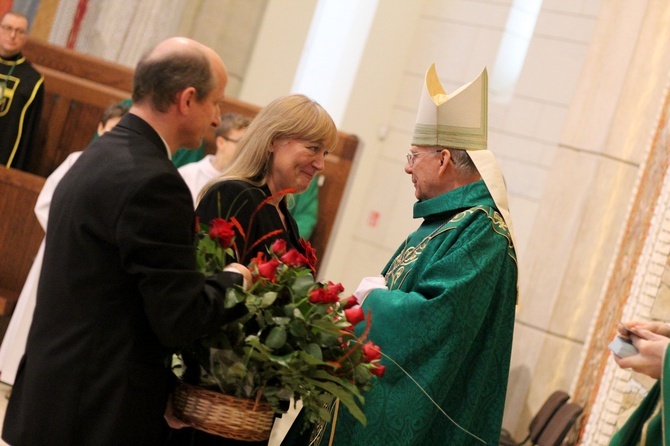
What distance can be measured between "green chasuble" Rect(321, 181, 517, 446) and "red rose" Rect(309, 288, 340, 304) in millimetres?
569

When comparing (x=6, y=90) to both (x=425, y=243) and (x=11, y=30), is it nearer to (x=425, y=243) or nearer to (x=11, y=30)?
(x=11, y=30)

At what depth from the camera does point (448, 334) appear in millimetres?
2879

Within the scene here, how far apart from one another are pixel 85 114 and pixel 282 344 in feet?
17.3

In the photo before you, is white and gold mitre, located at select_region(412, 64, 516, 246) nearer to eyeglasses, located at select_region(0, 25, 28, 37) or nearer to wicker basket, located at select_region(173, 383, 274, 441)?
wicker basket, located at select_region(173, 383, 274, 441)

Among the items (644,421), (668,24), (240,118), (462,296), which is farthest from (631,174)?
(462,296)

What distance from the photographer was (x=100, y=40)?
8367 mm

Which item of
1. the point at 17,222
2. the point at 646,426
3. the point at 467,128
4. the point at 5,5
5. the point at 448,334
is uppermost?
the point at 5,5

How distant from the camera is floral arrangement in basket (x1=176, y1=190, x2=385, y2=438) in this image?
2318 mm

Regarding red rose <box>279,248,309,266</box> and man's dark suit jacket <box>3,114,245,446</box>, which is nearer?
man's dark suit jacket <box>3,114,245,446</box>

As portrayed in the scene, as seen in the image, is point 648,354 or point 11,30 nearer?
point 648,354

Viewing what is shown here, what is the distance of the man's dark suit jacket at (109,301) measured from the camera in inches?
85.9

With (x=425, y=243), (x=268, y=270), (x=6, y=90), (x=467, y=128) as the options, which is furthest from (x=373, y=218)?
(x=268, y=270)

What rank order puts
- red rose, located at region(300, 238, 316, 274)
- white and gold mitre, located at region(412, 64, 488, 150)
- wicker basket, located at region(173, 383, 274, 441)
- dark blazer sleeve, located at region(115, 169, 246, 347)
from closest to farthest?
dark blazer sleeve, located at region(115, 169, 246, 347) → wicker basket, located at region(173, 383, 274, 441) → red rose, located at region(300, 238, 316, 274) → white and gold mitre, located at region(412, 64, 488, 150)

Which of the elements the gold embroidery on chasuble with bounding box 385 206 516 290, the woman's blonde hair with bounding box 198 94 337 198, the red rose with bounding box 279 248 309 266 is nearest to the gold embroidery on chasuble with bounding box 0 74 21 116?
the woman's blonde hair with bounding box 198 94 337 198
